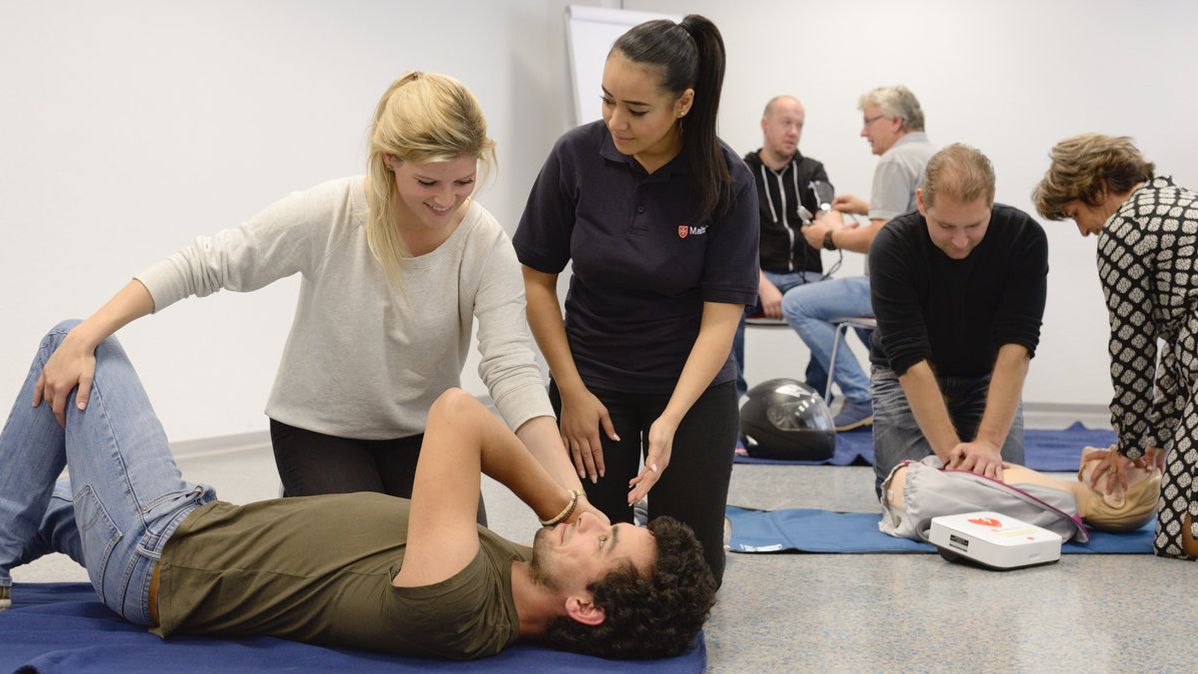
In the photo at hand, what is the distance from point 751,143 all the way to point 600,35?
1.01 metres

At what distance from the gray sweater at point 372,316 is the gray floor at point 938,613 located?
25.8 inches

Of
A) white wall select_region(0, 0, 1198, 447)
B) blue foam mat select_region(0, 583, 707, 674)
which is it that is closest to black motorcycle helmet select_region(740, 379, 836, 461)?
white wall select_region(0, 0, 1198, 447)

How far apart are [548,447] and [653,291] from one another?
45 cm

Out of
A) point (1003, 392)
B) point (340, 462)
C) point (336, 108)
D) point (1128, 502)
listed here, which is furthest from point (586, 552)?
point (336, 108)

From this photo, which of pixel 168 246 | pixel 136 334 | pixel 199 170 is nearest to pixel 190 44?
pixel 199 170

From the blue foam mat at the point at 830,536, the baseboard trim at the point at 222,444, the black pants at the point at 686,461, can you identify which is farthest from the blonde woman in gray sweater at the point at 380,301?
the baseboard trim at the point at 222,444

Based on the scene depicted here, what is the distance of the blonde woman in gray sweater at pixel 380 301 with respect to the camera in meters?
1.86

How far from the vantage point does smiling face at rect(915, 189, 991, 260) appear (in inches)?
109

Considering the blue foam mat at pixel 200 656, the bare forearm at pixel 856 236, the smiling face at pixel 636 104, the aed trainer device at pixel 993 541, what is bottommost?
the aed trainer device at pixel 993 541

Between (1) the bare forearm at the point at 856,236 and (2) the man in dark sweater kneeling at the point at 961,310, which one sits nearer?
Result: (2) the man in dark sweater kneeling at the point at 961,310

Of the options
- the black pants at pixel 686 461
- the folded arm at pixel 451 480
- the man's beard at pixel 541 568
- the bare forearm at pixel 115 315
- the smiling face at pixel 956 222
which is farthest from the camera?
the smiling face at pixel 956 222

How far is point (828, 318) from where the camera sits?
487cm

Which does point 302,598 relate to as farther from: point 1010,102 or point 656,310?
point 1010,102

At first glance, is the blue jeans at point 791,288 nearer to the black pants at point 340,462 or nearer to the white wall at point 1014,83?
the white wall at point 1014,83
